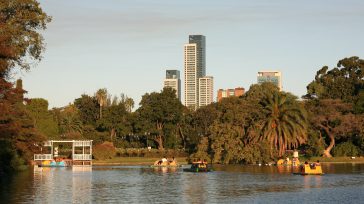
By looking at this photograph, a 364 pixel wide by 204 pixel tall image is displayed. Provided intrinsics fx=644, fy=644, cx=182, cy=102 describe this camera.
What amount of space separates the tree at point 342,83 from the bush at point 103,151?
3911cm

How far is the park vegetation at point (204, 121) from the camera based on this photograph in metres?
56.2

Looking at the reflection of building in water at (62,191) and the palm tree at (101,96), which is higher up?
the palm tree at (101,96)

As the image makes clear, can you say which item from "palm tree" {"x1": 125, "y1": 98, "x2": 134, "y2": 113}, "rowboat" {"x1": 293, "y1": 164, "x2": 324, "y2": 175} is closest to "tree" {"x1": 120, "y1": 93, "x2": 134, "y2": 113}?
"palm tree" {"x1": 125, "y1": 98, "x2": 134, "y2": 113}

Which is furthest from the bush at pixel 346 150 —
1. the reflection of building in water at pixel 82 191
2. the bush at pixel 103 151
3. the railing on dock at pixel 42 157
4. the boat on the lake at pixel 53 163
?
the reflection of building in water at pixel 82 191

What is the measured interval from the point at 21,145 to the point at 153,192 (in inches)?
1118

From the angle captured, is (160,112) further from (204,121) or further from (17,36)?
(17,36)

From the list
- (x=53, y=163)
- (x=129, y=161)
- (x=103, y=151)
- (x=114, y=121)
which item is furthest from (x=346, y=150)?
(x=114, y=121)

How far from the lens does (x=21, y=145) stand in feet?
225

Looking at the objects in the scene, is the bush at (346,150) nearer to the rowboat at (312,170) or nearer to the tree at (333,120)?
the tree at (333,120)

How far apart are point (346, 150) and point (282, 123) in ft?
49.2

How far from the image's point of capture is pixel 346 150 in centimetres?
10269

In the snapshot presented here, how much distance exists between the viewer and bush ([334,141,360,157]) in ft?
337

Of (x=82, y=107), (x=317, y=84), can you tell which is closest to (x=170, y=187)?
(x=317, y=84)

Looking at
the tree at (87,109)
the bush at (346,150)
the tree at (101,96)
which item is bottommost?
the bush at (346,150)
